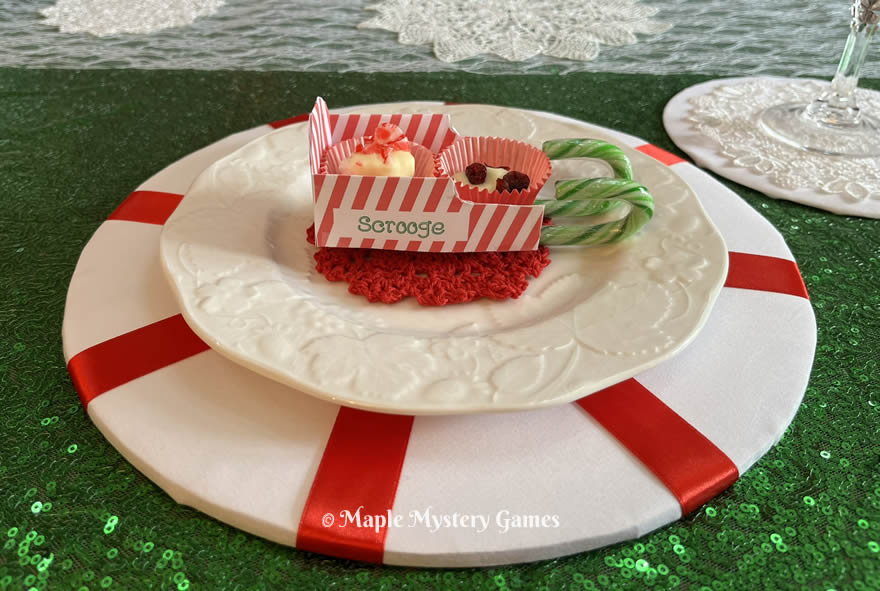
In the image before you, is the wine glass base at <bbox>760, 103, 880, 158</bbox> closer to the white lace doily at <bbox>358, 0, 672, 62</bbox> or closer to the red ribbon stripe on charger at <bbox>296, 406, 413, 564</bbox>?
the white lace doily at <bbox>358, 0, 672, 62</bbox>

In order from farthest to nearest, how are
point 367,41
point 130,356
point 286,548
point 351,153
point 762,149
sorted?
1. point 367,41
2. point 762,149
3. point 351,153
4. point 130,356
5. point 286,548

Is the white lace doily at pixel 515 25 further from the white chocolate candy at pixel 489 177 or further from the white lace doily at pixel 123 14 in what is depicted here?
the white chocolate candy at pixel 489 177

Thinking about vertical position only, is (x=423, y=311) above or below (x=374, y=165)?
below

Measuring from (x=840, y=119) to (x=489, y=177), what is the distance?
812 millimetres

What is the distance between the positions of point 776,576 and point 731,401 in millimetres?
178

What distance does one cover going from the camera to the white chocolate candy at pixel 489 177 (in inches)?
36.1

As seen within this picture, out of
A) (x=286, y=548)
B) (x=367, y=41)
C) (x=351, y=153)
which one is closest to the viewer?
(x=286, y=548)

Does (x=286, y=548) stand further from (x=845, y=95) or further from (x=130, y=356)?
(x=845, y=95)

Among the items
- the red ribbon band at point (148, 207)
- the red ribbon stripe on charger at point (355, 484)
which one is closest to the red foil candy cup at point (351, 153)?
the red ribbon band at point (148, 207)

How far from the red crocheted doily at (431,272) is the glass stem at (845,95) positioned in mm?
756

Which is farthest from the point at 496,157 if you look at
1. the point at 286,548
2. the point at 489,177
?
the point at 286,548

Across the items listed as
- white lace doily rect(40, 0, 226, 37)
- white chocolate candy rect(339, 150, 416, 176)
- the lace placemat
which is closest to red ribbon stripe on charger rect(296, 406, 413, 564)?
white chocolate candy rect(339, 150, 416, 176)

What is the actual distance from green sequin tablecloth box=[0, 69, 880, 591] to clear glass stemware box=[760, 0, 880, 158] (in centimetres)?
A: 24

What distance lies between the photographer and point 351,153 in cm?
95
